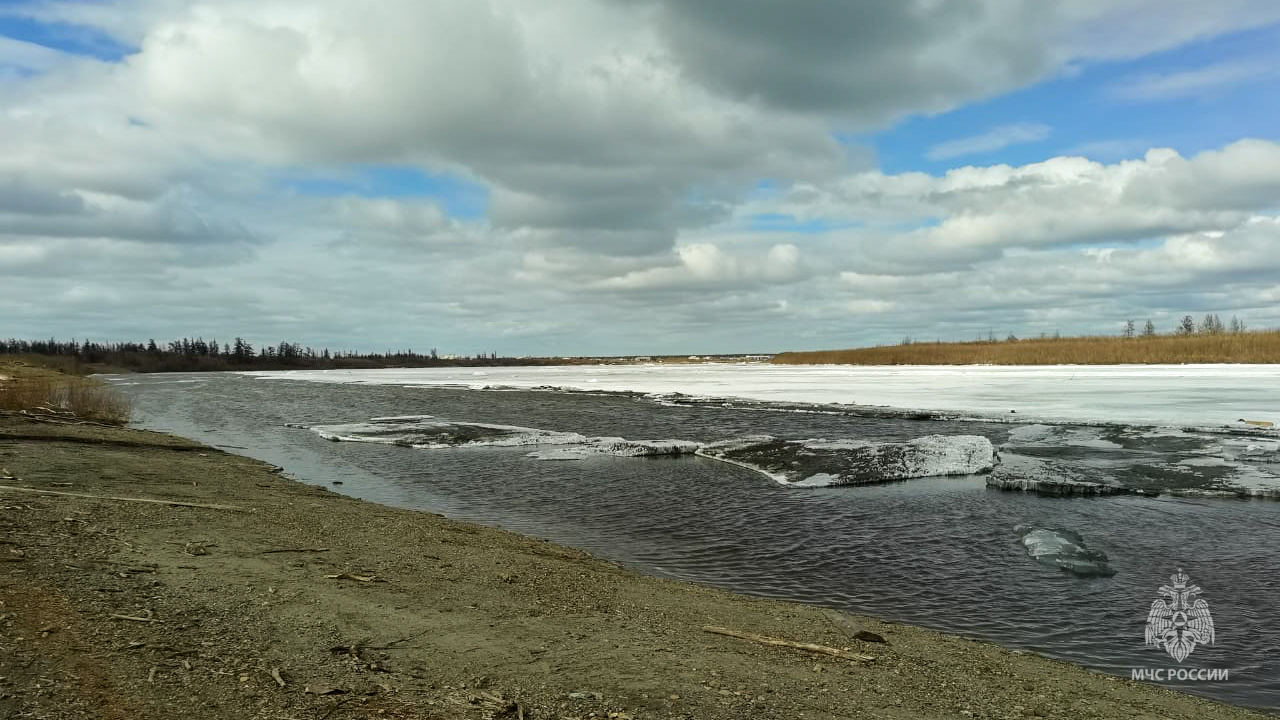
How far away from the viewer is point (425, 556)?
8.91m

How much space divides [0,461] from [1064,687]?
15778 millimetres

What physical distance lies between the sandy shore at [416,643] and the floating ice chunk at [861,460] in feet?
26.4

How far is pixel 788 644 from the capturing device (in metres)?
6.32

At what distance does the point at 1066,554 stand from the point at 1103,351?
56060 millimetres

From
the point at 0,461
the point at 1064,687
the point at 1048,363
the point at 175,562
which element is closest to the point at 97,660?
the point at 175,562

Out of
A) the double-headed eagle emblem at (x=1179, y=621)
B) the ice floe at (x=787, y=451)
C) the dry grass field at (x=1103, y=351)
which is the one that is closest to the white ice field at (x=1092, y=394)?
the dry grass field at (x=1103, y=351)

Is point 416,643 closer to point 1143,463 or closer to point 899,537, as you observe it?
point 899,537

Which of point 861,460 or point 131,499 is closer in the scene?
point 131,499

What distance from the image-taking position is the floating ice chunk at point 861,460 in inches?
643

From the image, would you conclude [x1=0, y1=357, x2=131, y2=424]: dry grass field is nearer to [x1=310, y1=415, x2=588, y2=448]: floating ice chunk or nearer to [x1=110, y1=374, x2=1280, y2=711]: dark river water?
[x1=310, y1=415, x2=588, y2=448]: floating ice chunk

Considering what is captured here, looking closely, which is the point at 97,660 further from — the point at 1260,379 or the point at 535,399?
the point at 1260,379

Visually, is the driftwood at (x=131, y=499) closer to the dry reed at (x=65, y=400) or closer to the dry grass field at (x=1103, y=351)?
the dry reed at (x=65, y=400)

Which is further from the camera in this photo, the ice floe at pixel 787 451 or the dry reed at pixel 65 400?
the dry reed at pixel 65 400

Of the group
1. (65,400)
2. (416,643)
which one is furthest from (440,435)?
(416,643)
